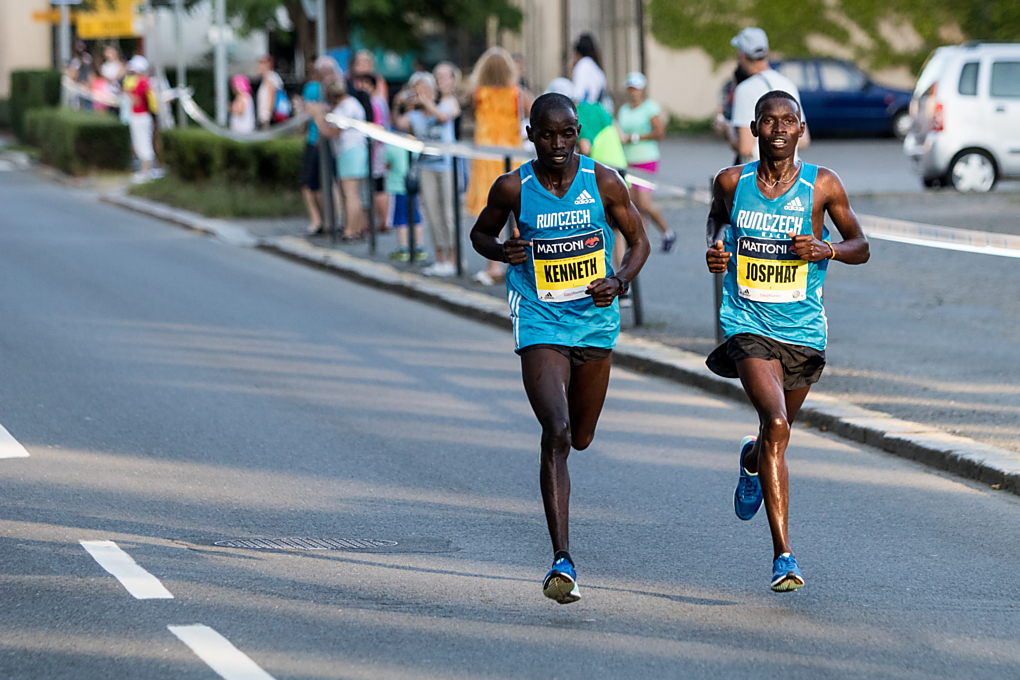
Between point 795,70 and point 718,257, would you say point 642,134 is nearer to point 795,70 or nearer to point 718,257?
point 718,257

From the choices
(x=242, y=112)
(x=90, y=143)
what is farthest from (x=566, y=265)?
(x=90, y=143)

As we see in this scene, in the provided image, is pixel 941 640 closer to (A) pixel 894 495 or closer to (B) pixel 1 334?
(A) pixel 894 495

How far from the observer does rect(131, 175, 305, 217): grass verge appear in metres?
20.5

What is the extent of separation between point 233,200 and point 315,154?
3.15m

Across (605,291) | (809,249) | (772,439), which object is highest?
(809,249)

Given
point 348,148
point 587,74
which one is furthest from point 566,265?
point 348,148

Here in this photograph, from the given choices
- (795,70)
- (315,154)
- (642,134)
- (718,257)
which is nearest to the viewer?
(718,257)

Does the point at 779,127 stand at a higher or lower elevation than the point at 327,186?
higher

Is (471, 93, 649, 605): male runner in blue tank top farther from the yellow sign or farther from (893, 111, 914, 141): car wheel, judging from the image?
the yellow sign

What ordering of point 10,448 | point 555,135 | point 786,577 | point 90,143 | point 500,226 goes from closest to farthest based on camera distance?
point 786,577, point 555,135, point 500,226, point 10,448, point 90,143

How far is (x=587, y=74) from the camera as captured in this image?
524 inches

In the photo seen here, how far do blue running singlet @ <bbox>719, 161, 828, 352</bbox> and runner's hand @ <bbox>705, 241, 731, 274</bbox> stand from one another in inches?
1.6

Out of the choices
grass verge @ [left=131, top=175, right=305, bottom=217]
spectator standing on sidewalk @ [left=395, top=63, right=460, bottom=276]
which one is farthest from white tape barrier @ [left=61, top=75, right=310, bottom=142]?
spectator standing on sidewalk @ [left=395, top=63, right=460, bottom=276]

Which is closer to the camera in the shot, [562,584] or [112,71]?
[562,584]
